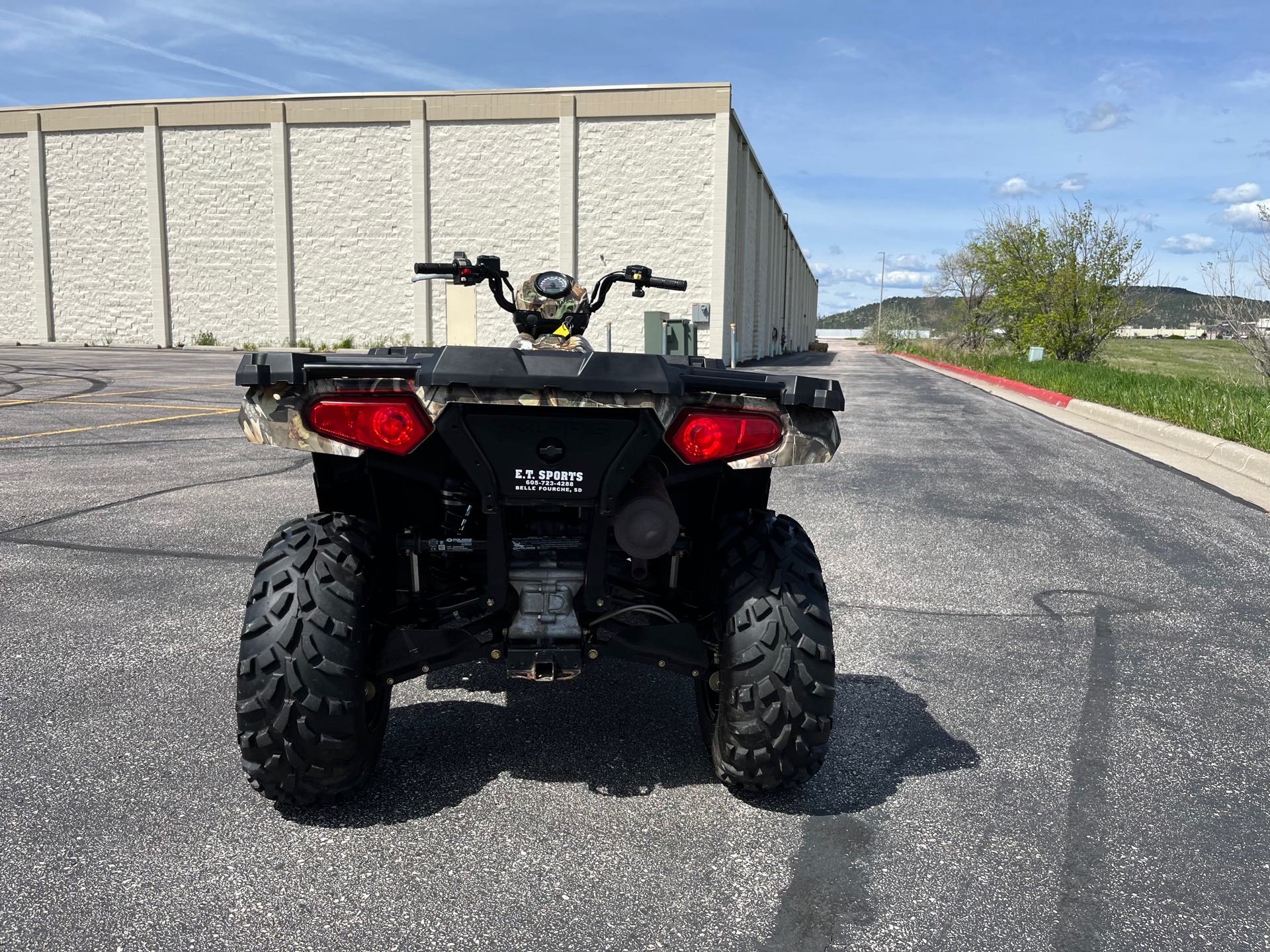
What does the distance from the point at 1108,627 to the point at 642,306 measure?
32.2m

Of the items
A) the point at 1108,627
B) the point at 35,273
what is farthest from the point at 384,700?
the point at 35,273

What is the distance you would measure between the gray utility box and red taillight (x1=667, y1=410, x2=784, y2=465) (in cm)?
2770

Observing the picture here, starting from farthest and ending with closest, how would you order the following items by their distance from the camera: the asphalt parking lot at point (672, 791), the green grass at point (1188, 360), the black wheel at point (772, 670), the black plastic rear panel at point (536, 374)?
the green grass at point (1188, 360)
the black wheel at point (772, 670)
the black plastic rear panel at point (536, 374)
the asphalt parking lot at point (672, 791)

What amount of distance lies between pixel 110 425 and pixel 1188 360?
5749 cm

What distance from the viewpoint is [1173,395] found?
51.9 ft

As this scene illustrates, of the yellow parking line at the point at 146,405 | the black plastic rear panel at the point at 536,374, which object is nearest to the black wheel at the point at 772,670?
the black plastic rear panel at the point at 536,374

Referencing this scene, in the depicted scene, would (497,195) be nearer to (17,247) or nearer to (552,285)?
(17,247)

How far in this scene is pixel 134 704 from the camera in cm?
364

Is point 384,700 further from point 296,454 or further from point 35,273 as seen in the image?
point 35,273

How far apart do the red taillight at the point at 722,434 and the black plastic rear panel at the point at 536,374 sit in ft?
0.21

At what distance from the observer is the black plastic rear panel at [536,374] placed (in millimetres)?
2512

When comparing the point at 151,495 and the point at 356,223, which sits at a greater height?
the point at 356,223

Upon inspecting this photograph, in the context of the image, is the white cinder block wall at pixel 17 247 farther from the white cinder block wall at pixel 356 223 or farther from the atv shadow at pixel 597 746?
the atv shadow at pixel 597 746

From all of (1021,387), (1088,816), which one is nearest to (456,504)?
(1088,816)
